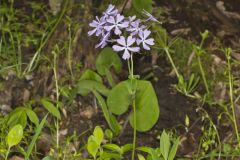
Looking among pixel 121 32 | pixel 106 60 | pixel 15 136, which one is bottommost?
pixel 15 136

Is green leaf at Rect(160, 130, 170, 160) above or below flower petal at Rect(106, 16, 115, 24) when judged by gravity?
below

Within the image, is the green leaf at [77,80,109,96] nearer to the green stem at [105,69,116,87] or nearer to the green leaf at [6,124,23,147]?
the green stem at [105,69,116,87]

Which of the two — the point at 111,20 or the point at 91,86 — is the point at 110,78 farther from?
the point at 111,20

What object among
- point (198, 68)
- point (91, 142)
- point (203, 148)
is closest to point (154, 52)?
point (198, 68)

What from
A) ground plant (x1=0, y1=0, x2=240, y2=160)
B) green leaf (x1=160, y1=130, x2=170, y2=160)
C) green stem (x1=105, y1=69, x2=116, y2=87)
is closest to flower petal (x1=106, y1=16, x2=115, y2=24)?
ground plant (x1=0, y1=0, x2=240, y2=160)

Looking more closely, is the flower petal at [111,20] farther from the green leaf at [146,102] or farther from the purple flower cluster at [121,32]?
the green leaf at [146,102]

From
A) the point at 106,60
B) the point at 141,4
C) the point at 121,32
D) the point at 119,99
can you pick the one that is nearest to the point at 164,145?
the point at 121,32

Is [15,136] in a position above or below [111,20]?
below
